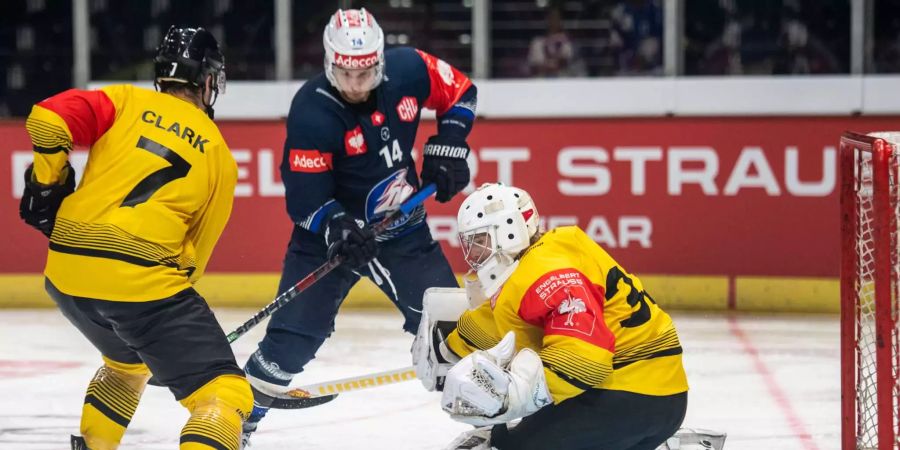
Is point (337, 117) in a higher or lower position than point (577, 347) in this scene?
higher

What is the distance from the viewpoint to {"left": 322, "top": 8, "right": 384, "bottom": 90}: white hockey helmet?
3.76 meters

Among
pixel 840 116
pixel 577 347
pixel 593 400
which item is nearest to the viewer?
pixel 577 347

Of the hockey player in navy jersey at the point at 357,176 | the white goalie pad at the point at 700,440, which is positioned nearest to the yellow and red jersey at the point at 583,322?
the white goalie pad at the point at 700,440

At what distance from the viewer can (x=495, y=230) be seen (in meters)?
3.06

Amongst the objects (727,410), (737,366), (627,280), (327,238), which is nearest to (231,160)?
(327,238)

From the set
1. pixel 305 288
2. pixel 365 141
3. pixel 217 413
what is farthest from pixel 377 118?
pixel 217 413

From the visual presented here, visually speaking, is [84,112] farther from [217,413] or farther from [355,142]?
[355,142]

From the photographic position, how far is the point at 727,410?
4668 millimetres

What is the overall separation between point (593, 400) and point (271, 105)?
4.52m

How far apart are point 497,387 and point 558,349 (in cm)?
16

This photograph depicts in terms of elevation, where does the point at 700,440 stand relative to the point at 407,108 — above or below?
below

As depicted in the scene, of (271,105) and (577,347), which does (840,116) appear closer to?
(271,105)

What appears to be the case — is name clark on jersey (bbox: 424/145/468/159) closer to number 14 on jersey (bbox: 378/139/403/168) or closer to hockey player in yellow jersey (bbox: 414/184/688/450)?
number 14 on jersey (bbox: 378/139/403/168)

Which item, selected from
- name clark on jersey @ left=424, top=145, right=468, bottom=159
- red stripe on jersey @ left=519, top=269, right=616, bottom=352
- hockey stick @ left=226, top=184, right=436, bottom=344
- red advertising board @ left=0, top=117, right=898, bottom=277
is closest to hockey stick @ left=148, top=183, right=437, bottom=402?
hockey stick @ left=226, top=184, right=436, bottom=344
